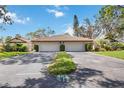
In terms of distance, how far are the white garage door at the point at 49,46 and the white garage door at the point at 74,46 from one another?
4.47 feet

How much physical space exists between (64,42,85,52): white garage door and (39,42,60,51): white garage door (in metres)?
1.36

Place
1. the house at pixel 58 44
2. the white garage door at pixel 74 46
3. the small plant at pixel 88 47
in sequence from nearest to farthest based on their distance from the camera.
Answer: the small plant at pixel 88 47, the white garage door at pixel 74 46, the house at pixel 58 44

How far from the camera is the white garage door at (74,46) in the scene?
35.1 metres

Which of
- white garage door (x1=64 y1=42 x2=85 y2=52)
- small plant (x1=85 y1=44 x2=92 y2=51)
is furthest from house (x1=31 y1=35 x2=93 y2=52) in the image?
small plant (x1=85 y1=44 x2=92 y2=51)

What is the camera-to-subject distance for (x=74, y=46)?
35.3 m

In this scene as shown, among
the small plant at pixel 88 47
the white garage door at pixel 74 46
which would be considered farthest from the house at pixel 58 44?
the small plant at pixel 88 47

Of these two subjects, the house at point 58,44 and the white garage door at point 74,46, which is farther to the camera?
the house at point 58,44

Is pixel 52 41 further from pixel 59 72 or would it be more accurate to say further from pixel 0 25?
pixel 59 72

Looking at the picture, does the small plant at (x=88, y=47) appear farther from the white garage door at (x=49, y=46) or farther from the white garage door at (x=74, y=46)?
the white garage door at (x=49, y=46)

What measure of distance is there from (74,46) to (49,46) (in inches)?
145

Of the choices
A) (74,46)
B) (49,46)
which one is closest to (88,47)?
(74,46)

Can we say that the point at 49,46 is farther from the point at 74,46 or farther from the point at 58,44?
the point at 74,46
